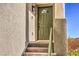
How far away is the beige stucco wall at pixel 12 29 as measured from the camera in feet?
9.74

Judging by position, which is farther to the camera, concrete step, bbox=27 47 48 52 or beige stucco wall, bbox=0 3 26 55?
concrete step, bbox=27 47 48 52

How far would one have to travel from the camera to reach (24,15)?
3502 millimetres

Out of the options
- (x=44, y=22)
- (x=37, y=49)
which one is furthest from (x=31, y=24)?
(x=37, y=49)

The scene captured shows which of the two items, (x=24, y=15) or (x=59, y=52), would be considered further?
(x=24, y=15)

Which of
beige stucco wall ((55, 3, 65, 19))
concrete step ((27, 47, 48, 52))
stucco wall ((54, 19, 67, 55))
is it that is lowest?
concrete step ((27, 47, 48, 52))

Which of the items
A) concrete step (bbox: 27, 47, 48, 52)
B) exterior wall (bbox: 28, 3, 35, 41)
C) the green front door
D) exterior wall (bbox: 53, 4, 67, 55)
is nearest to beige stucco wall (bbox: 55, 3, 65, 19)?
exterior wall (bbox: 53, 4, 67, 55)

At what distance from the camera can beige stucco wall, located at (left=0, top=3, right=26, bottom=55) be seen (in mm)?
2969

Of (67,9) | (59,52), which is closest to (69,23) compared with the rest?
(67,9)

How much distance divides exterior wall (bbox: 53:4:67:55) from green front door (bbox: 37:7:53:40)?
0.09 m

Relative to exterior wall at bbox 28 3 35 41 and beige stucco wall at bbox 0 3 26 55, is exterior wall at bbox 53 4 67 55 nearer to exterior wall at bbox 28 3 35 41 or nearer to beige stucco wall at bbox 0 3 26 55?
exterior wall at bbox 28 3 35 41

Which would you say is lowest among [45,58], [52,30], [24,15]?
[45,58]

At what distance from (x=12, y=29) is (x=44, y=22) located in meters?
0.46

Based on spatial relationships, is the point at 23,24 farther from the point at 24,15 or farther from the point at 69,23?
the point at 69,23

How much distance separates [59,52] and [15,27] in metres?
0.71
